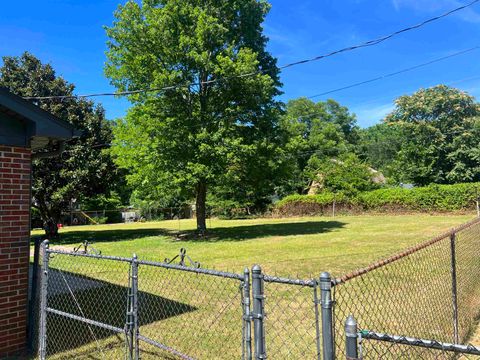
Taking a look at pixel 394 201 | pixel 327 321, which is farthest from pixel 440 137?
pixel 327 321

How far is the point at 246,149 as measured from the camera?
55.0 ft

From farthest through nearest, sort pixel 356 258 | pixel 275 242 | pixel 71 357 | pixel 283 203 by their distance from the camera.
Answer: pixel 283 203 → pixel 275 242 → pixel 356 258 → pixel 71 357

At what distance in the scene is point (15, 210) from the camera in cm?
498

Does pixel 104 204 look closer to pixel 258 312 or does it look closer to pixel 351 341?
pixel 258 312

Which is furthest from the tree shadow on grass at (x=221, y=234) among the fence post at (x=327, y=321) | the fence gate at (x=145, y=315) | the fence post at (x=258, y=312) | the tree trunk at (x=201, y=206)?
the fence post at (x=327, y=321)

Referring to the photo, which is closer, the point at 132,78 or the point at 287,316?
the point at 287,316

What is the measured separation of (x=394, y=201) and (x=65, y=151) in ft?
76.8

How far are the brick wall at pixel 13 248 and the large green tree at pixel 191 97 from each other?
11512 mm

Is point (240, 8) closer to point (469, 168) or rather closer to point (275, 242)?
point (275, 242)

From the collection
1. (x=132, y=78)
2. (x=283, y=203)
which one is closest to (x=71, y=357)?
(x=132, y=78)

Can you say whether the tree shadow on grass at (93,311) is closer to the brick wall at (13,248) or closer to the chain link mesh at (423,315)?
the brick wall at (13,248)

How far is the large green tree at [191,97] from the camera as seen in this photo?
17312mm

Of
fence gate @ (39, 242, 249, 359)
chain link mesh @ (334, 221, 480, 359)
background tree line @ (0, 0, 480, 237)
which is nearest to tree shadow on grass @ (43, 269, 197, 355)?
fence gate @ (39, 242, 249, 359)

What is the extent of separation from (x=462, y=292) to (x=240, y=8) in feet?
55.8
